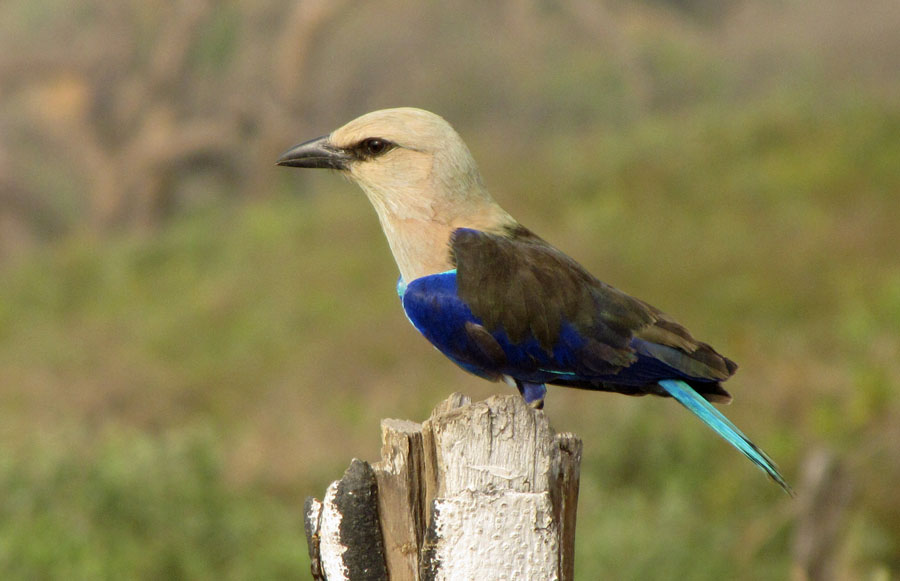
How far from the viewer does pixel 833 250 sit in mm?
12250

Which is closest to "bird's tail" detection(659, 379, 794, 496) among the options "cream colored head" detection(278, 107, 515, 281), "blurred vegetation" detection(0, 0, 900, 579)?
"cream colored head" detection(278, 107, 515, 281)

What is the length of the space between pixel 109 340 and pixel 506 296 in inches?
396

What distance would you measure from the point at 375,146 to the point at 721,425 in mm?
1277

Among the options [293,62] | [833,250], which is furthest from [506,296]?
[293,62]

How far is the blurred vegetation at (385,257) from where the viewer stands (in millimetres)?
7363

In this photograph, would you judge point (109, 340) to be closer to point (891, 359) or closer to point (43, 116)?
point (891, 359)

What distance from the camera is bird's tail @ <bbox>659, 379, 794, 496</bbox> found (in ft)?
9.93

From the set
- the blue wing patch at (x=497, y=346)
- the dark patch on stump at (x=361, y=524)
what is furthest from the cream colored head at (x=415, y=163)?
the dark patch on stump at (x=361, y=524)

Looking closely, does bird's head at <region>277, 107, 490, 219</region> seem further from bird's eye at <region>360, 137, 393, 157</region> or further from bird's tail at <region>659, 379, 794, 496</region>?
bird's tail at <region>659, 379, 794, 496</region>

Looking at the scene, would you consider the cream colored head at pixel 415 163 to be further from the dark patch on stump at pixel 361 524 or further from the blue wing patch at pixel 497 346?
the dark patch on stump at pixel 361 524

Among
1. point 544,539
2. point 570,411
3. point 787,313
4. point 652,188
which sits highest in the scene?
point 652,188

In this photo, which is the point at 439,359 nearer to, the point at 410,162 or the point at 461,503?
the point at 410,162

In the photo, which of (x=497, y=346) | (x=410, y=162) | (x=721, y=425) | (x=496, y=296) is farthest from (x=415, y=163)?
(x=721, y=425)

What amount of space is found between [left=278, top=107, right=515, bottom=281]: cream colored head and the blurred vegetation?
9.84ft
